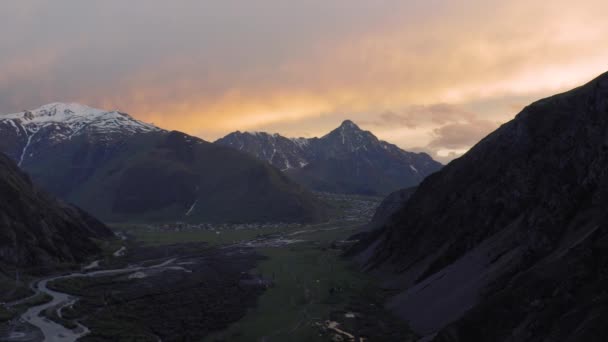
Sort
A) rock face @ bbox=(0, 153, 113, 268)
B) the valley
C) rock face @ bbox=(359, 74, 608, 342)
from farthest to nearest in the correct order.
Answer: rock face @ bbox=(0, 153, 113, 268) < the valley < rock face @ bbox=(359, 74, 608, 342)

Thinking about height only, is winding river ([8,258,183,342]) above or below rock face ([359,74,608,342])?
below

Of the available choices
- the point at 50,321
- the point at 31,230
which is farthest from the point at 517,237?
the point at 31,230

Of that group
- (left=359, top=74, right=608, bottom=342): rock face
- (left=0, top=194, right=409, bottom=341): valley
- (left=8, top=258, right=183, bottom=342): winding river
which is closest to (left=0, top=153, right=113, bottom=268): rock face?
(left=0, top=194, right=409, bottom=341): valley

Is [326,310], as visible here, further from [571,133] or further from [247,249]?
[247,249]

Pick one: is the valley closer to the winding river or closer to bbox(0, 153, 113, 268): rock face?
the winding river

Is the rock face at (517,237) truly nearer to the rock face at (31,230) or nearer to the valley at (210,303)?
the valley at (210,303)

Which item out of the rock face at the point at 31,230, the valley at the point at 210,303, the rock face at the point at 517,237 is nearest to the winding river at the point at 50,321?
the valley at the point at 210,303
